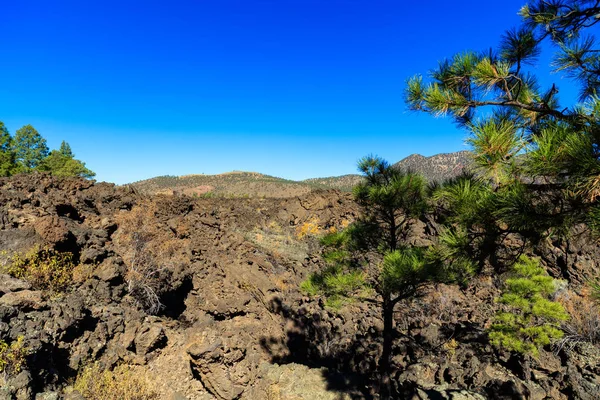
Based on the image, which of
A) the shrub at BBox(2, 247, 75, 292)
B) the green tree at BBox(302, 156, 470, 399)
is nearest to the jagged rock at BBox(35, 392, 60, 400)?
the shrub at BBox(2, 247, 75, 292)

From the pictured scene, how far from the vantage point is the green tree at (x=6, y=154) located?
22.2 metres

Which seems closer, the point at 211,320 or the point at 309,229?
the point at 211,320

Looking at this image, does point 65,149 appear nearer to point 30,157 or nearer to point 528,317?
point 30,157

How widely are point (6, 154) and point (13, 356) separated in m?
28.0

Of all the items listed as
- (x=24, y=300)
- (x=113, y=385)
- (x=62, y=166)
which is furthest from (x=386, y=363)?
(x=62, y=166)

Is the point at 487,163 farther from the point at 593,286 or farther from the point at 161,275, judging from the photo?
the point at 161,275

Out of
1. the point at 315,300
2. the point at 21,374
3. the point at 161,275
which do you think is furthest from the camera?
the point at 315,300

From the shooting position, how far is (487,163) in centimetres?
235

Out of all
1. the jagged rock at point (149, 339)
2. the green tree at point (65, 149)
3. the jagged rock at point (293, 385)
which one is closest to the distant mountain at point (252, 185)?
the green tree at point (65, 149)

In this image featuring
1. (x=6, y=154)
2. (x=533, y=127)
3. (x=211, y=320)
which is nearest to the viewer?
(x=533, y=127)

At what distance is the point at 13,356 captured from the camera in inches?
154

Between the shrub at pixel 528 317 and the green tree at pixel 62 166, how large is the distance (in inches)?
1276

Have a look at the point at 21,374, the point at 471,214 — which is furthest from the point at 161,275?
the point at 471,214

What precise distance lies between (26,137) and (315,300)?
32.0 meters
